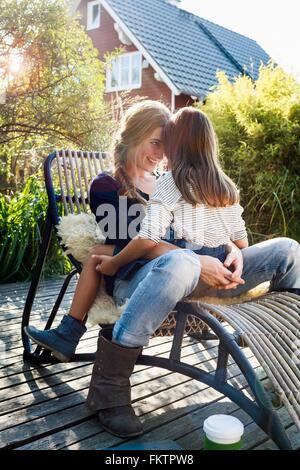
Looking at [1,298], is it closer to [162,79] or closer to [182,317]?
[182,317]

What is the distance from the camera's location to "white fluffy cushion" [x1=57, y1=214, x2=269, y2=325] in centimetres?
206

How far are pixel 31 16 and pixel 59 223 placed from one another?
298 cm

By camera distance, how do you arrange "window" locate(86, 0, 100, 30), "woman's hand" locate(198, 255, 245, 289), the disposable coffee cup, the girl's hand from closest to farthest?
the disposable coffee cup
"woman's hand" locate(198, 255, 245, 289)
the girl's hand
"window" locate(86, 0, 100, 30)

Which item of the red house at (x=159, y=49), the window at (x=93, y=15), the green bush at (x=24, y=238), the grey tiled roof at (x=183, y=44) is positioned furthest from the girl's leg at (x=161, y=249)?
the window at (x=93, y=15)

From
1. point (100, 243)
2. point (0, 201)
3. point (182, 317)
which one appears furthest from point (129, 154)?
point (0, 201)

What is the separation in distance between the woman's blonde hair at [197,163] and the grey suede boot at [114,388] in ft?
1.94

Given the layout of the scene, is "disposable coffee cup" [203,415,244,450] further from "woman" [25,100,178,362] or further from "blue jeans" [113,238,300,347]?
"woman" [25,100,178,362]

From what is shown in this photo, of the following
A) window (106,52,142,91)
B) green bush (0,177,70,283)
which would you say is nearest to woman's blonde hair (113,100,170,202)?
green bush (0,177,70,283)

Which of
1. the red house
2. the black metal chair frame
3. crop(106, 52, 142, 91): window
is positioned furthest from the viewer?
crop(106, 52, 142, 91): window

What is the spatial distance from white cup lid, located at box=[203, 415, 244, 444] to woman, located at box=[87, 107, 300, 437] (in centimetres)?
41

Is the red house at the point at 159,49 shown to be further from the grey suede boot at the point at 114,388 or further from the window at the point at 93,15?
the grey suede boot at the point at 114,388

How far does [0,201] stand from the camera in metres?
4.90

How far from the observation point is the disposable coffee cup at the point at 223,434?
140 cm

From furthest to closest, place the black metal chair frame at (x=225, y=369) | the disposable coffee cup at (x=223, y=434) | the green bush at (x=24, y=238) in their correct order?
the green bush at (x=24, y=238) → the black metal chair frame at (x=225, y=369) → the disposable coffee cup at (x=223, y=434)
